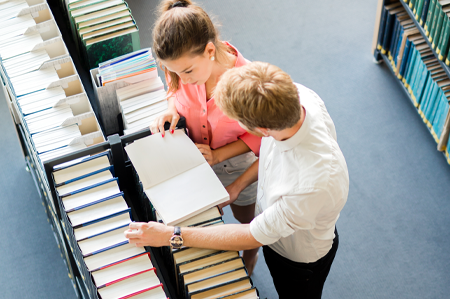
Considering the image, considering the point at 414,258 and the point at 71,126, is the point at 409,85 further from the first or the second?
the point at 71,126

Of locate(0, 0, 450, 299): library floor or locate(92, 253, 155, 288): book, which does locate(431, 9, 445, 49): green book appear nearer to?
locate(0, 0, 450, 299): library floor

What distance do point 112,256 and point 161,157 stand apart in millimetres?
400

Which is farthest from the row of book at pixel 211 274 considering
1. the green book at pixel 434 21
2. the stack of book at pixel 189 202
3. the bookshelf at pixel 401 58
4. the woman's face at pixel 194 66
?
the green book at pixel 434 21

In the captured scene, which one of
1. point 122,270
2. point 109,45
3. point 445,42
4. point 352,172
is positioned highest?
point 109,45

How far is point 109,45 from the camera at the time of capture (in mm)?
2324

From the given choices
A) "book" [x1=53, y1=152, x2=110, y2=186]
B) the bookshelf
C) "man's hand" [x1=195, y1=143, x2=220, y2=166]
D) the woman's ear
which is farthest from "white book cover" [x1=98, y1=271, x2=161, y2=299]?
the bookshelf

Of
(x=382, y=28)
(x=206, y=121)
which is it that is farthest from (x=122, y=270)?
(x=382, y=28)

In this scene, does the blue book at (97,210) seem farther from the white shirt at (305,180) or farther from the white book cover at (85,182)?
the white shirt at (305,180)

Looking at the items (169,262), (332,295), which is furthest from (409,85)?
(169,262)

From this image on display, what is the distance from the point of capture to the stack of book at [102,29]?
233 centimetres

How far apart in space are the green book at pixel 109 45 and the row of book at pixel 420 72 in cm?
191

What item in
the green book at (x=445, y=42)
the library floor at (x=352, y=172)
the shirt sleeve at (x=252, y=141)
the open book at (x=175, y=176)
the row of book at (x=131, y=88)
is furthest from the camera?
the green book at (x=445, y=42)

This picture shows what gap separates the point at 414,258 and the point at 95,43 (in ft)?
6.92

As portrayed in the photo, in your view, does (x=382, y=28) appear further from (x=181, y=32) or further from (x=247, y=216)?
(x=181, y=32)
